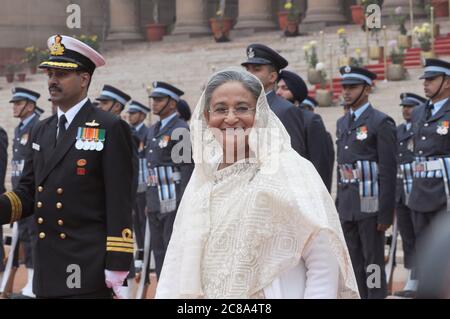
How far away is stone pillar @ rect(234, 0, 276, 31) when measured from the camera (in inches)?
1313

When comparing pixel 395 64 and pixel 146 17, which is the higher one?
pixel 146 17

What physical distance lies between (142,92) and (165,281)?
2160cm

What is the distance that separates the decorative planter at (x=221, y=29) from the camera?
1276 inches

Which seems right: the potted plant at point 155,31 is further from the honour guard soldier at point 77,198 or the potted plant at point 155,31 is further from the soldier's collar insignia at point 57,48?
the honour guard soldier at point 77,198

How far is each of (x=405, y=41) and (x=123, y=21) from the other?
1343 cm

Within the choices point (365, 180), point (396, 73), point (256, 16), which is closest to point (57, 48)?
point (365, 180)

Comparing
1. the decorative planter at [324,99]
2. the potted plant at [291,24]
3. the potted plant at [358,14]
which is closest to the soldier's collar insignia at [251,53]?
the decorative planter at [324,99]

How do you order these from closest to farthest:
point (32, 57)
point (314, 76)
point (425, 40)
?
point (425, 40) < point (314, 76) < point (32, 57)

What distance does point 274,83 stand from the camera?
7.54m

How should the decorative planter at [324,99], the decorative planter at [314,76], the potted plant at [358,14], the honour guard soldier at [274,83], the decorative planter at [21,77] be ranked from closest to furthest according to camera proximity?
the honour guard soldier at [274,83] → the decorative planter at [324,99] → the decorative planter at [314,76] → the decorative planter at [21,77] → the potted plant at [358,14]

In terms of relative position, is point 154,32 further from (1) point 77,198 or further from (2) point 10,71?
(1) point 77,198

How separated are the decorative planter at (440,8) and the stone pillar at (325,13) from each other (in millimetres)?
4725

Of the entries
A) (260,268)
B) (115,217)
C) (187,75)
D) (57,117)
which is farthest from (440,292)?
(187,75)

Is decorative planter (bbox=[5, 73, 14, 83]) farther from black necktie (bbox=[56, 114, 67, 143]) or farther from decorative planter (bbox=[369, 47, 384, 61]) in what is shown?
black necktie (bbox=[56, 114, 67, 143])
